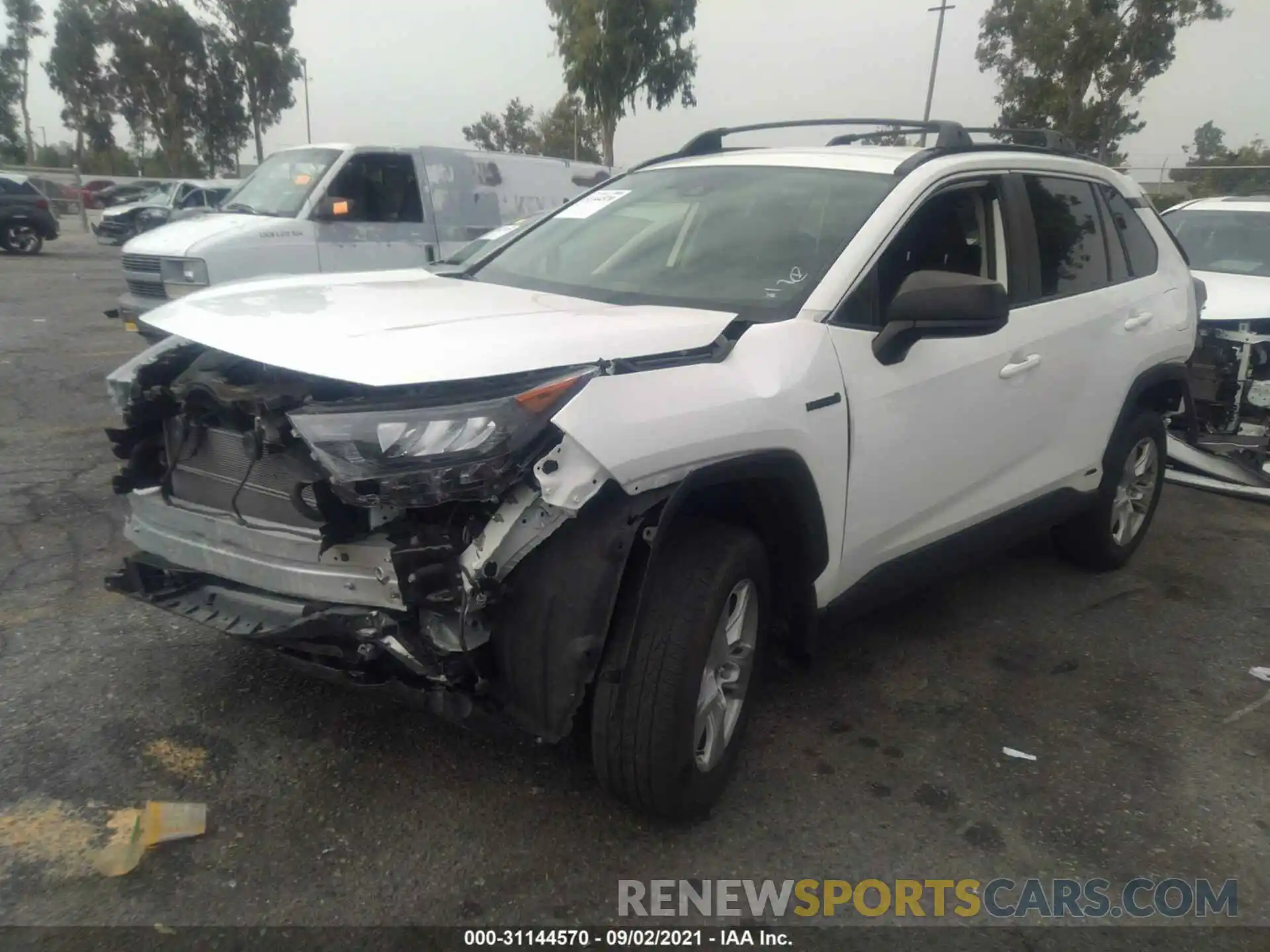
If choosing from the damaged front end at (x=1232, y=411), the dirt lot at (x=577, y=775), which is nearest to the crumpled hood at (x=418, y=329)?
the dirt lot at (x=577, y=775)

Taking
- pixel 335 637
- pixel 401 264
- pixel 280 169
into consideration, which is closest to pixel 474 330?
pixel 335 637

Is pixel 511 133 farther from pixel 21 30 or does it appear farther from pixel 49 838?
pixel 49 838

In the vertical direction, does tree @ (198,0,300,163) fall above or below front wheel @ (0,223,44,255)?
above

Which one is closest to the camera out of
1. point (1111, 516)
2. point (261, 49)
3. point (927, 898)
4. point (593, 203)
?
point (927, 898)

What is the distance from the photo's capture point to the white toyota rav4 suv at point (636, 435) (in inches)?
90.0

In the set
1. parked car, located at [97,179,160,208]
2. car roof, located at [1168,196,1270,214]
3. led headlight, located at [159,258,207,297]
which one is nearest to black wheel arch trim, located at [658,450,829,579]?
led headlight, located at [159,258,207,297]

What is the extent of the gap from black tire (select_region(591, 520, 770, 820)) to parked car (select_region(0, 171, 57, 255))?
2244 cm

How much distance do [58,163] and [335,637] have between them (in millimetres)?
76015

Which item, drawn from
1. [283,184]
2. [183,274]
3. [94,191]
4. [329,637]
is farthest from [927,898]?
[94,191]

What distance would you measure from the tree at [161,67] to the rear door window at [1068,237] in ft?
166

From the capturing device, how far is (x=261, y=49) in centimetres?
4616

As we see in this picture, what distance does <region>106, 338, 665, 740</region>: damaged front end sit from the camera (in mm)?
2215

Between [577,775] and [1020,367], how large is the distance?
214cm

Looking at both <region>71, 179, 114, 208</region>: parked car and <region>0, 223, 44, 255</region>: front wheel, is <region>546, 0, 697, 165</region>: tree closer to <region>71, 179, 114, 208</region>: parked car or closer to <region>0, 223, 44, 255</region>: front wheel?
<region>0, 223, 44, 255</region>: front wheel
